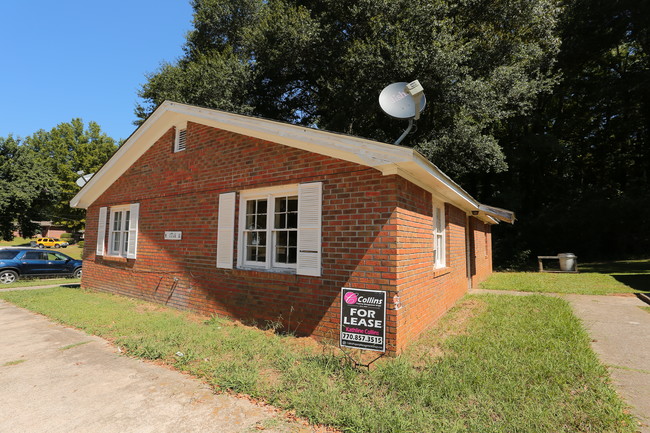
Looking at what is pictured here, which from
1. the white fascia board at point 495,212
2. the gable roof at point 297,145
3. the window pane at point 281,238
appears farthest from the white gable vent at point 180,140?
the white fascia board at point 495,212

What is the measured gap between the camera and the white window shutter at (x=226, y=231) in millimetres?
6746

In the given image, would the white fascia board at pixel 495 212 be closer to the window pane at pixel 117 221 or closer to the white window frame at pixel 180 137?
the white window frame at pixel 180 137

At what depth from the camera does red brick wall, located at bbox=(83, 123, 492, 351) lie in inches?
198

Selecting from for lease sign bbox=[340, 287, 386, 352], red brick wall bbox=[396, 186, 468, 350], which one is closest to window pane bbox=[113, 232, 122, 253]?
for lease sign bbox=[340, 287, 386, 352]

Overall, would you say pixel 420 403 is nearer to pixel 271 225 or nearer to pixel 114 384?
pixel 114 384

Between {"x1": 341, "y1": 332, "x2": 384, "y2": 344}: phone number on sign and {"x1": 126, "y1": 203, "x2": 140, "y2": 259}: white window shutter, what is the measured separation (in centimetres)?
708

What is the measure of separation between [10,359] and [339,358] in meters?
4.75

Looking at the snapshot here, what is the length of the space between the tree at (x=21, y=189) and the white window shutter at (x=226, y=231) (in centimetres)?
2604

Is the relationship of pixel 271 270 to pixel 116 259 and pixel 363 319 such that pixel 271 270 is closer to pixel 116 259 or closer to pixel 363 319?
pixel 363 319

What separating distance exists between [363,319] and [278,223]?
2741mm

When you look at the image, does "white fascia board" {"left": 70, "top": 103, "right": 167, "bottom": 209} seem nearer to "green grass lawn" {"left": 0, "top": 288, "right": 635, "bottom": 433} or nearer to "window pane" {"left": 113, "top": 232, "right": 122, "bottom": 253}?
"window pane" {"left": 113, "top": 232, "right": 122, "bottom": 253}

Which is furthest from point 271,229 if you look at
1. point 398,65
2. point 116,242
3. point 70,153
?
point 70,153

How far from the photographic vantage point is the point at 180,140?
8.46 m

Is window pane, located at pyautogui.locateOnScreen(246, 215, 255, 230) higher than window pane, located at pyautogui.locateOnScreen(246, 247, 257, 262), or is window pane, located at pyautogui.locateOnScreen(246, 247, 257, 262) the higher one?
window pane, located at pyautogui.locateOnScreen(246, 215, 255, 230)
